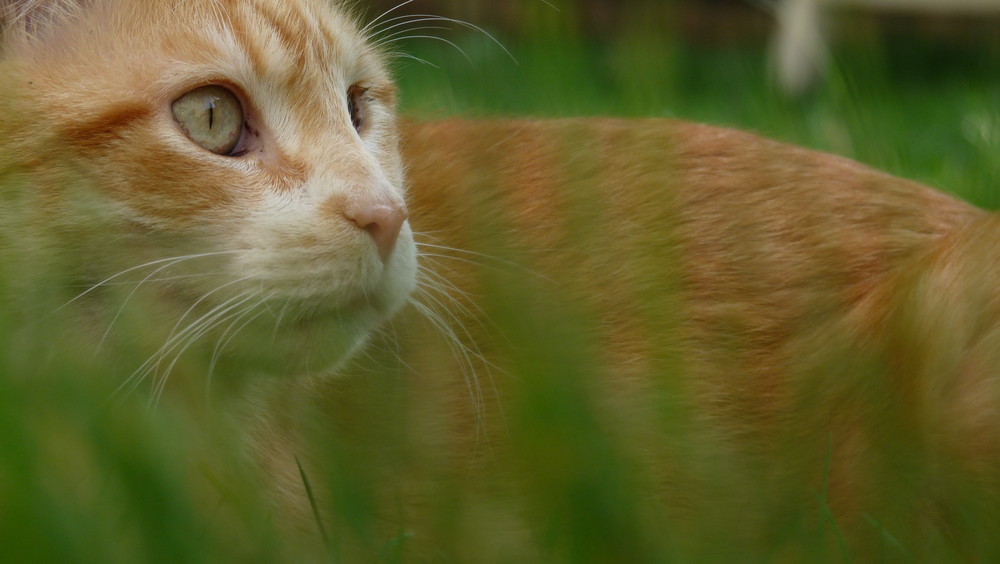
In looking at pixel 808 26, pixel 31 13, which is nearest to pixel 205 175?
pixel 31 13

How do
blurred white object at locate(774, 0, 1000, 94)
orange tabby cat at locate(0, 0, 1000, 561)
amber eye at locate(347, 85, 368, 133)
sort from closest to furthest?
orange tabby cat at locate(0, 0, 1000, 561) → amber eye at locate(347, 85, 368, 133) → blurred white object at locate(774, 0, 1000, 94)

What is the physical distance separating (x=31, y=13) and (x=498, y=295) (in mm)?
1077

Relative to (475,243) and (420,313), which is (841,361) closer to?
(475,243)

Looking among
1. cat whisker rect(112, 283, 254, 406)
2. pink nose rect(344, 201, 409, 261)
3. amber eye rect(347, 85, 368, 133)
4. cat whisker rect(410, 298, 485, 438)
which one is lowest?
cat whisker rect(410, 298, 485, 438)

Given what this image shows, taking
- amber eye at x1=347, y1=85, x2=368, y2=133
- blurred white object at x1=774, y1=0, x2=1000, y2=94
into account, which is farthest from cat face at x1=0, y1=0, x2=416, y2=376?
blurred white object at x1=774, y1=0, x2=1000, y2=94

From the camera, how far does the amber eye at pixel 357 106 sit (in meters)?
2.13

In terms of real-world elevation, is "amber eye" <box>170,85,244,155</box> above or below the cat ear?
below

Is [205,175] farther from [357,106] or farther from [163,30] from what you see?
[357,106]

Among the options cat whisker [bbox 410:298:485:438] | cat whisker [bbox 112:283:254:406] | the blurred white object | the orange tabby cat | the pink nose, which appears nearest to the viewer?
the orange tabby cat

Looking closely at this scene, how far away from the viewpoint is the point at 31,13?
1.79m

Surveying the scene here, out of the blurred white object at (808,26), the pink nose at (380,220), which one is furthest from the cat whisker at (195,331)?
the blurred white object at (808,26)

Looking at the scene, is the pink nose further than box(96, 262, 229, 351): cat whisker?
Yes

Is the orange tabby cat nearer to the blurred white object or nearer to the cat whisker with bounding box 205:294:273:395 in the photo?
the cat whisker with bounding box 205:294:273:395

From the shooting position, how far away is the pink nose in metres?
1.65
